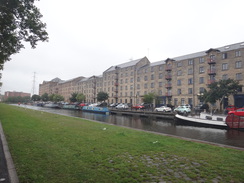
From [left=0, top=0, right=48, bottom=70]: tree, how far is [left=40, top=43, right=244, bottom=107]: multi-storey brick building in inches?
1523

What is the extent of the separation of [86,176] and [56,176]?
72 centimetres

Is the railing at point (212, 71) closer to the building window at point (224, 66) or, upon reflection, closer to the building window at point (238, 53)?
the building window at point (224, 66)

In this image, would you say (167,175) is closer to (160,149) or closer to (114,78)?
(160,149)

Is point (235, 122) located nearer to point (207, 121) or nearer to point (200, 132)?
point (207, 121)

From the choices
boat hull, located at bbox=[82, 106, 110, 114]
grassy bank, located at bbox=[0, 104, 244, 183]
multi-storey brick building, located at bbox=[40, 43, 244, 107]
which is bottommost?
boat hull, located at bbox=[82, 106, 110, 114]

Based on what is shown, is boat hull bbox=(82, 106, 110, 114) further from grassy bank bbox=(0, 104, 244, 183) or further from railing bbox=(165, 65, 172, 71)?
grassy bank bbox=(0, 104, 244, 183)

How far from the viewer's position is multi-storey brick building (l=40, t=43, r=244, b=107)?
3675cm

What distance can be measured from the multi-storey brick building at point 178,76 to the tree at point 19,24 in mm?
38683

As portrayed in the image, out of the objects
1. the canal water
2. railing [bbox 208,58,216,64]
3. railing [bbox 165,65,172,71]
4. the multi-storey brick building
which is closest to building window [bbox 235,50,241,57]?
the multi-storey brick building

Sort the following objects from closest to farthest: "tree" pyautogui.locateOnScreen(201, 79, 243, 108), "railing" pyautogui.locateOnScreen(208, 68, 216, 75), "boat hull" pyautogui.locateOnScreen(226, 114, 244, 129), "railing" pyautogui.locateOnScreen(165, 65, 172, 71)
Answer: "boat hull" pyautogui.locateOnScreen(226, 114, 244, 129) → "tree" pyautogui.locateOnScreen(201, 79, 243, 108) → "railing" pyautogui.locateOnScreen(208, 68, 216, 75) → "railing" pyautogui.locateOnScreen(165, 65, 172, 71)

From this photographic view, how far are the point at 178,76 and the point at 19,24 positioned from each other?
4431 centimetres

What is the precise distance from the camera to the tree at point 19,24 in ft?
22.9

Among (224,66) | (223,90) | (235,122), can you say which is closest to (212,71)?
(224,66)

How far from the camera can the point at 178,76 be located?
46719 millimetres
